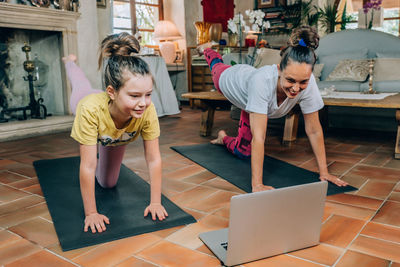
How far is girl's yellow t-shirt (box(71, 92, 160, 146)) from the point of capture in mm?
1269

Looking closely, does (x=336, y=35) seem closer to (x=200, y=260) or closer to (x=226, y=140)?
(x=226, y=140)

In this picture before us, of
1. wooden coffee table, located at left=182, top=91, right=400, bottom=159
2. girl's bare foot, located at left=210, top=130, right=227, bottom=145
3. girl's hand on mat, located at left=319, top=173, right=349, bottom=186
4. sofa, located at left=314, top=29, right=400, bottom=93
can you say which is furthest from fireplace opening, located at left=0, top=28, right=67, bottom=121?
girl's hand on mat, located at left=319, top=173, right=349, bottom=186

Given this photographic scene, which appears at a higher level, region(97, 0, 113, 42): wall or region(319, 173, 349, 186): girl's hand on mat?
region(97, 0, 113, 42): wall

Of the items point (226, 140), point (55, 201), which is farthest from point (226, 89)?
point (55, 201)

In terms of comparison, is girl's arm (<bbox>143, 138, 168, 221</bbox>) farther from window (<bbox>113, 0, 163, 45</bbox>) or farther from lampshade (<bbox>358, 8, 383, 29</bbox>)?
lampshade (<bbox>358, 8, 383, 29</bbox>)

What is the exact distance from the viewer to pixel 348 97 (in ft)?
8.43

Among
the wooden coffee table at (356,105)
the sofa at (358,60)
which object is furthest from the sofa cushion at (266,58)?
the wooden coffee table at (356,105)

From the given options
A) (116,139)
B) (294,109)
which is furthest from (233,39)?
(116,139)

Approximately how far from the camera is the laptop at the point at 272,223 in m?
1.00

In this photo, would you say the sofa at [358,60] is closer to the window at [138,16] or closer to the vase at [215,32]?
the vase at [215,32]

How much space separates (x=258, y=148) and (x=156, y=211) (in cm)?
53

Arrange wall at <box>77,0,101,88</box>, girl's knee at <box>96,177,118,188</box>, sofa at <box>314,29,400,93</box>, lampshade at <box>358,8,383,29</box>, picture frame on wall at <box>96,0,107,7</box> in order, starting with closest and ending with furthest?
girl's knee at <box>96,177,118,188</box> → sofa at <box>314,29,400,93</box> → wall at <box>77,0,101,88</box> → picture frame on wall at <box>96,0,107,7</box> → lampshade at <box>358,8,383,29</box>

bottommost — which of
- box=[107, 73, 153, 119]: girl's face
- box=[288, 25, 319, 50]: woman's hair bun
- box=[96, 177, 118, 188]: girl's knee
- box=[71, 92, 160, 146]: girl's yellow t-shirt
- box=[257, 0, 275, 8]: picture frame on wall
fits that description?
box=[96, 177, 118, 188]: girl's knee

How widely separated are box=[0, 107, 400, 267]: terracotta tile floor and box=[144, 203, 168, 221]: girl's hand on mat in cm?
9
